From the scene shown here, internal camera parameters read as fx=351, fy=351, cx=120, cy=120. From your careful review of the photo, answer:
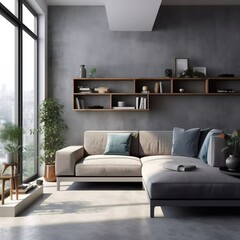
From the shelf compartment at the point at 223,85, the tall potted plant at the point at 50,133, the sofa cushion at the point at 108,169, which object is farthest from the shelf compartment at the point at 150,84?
the sofa cushion at the point at 108,169

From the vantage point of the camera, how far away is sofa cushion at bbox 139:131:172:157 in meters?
5.85

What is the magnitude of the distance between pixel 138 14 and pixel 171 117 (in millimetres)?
1952

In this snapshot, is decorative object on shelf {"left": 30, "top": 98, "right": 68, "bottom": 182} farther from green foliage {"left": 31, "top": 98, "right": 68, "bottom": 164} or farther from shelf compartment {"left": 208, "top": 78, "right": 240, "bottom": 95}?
shelf compartment {"left": 208, "top": 78, "right": 240, "bottom": 95}

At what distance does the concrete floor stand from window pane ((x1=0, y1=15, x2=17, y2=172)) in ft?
3.70

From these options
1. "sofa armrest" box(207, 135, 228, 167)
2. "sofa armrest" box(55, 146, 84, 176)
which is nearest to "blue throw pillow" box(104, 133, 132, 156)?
"sofa armrest" box(55, 146, 84, 176)

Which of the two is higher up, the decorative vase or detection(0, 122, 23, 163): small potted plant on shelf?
detection(0, 122, 23, 163): small potted plant on shelf

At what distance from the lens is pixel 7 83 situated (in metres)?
4.82

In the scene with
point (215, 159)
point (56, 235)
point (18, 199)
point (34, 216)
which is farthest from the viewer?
point (215, 159)

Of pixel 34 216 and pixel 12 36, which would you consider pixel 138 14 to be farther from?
pixel 34 216

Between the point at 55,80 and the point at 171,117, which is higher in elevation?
the point at 55,80

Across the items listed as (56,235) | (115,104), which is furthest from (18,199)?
(115,104)

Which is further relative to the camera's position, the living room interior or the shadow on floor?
the living room interior

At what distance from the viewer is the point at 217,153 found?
4512 mm

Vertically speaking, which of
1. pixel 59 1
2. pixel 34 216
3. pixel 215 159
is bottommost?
pixel 34 216
